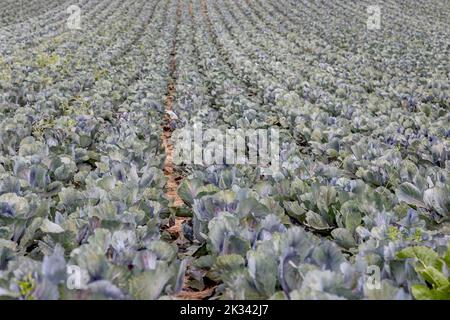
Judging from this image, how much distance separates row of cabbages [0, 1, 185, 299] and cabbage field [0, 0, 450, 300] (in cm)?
1

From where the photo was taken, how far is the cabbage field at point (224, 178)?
7.60 feet

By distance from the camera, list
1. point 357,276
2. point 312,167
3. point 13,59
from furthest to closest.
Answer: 1. point 13,59
2. point 312,167
3. point 357,276

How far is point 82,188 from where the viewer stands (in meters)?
4.42

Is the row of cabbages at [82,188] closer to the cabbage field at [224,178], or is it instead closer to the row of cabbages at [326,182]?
the cabbage field at [224,178]

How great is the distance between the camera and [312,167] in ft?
15.2

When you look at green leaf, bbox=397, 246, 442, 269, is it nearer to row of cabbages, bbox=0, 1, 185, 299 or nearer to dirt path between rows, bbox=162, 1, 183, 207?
row of cabbages, bbox=0, 1, 185, 299

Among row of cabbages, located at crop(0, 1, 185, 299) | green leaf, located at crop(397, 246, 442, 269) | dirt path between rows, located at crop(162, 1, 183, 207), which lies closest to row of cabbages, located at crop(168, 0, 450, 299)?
green leaf, located at crop(397, 246, 442, 269)

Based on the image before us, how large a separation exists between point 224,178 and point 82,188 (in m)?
1.35

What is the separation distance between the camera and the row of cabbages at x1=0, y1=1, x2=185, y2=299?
7.20 feet

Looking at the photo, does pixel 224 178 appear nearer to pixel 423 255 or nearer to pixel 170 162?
pixel 423 255

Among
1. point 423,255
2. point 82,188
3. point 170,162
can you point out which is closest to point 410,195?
point 423,255

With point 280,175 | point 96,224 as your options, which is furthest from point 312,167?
point 96,224

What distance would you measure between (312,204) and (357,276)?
1.44m
